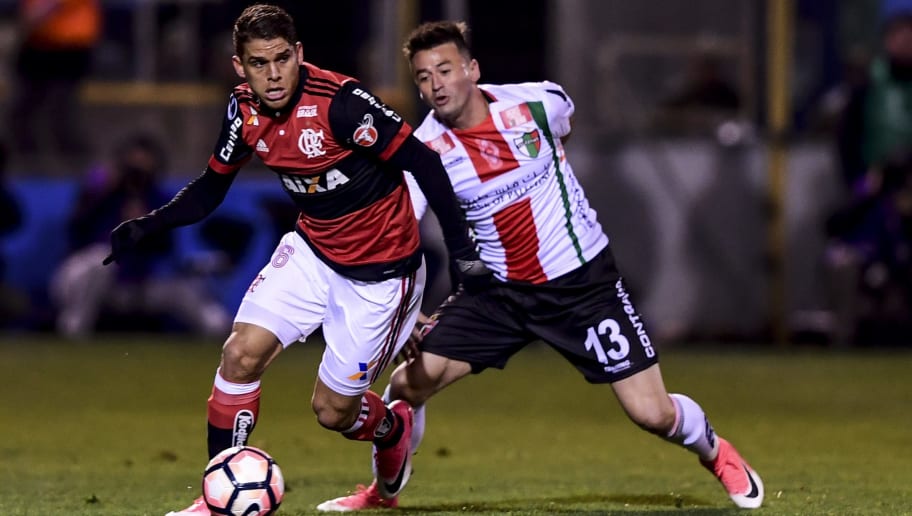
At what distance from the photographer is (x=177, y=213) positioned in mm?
6688

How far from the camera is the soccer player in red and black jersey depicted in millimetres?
6457

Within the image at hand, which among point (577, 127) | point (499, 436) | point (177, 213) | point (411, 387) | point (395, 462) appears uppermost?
point (177, 213)

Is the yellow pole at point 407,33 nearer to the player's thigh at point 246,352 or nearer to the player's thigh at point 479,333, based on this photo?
the player's thigh at point 479,333

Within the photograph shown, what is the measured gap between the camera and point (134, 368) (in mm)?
12680

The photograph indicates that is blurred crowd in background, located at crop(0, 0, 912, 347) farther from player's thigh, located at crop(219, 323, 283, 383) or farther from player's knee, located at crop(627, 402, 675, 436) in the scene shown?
player's thigh, located at crop(219, 323, 283, 383)

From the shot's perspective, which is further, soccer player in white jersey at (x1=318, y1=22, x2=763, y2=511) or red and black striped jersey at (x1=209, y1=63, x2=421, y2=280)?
soccer player in white jersey at (x1=318, y1=22, x2=763, y2=511)

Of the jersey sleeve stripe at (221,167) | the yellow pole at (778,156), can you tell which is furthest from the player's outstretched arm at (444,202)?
the yellow pole at (778,156)

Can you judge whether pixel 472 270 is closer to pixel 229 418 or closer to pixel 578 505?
pixel 229 418

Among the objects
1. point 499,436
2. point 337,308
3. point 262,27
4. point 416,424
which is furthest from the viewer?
point 499,436

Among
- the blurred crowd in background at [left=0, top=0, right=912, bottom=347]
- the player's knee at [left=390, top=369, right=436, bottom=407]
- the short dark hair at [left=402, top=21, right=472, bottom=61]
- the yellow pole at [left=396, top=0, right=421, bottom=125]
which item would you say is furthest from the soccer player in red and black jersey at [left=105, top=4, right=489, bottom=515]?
the yellow pole at [left=396, top=0, right=421, bottom=125]

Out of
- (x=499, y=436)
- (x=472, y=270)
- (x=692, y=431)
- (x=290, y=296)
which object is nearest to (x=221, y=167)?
(x=290, y=296)

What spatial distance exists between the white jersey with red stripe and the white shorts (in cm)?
55

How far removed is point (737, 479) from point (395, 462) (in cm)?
145

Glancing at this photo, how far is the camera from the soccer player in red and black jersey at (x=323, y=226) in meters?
6.46
